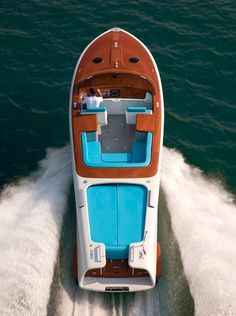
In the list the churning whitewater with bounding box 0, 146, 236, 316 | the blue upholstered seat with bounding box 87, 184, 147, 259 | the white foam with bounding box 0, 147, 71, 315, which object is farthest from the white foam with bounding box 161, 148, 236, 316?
the white foam with bounding box 0, 147, 71, 315

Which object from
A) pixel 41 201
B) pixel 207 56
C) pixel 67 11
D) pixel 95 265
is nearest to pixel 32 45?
pixel 67 11

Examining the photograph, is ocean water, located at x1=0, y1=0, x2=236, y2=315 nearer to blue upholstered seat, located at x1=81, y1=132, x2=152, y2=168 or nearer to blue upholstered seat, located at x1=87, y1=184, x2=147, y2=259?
blue upholstered seat, located at x1=87, y1=184, x2=147, y2=259

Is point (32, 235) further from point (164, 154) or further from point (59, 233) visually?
point (164, 154)

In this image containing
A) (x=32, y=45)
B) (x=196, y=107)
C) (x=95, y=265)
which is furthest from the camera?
(x=32, y=45)

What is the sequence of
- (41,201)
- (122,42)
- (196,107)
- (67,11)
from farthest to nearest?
(67,11), (196,107), (122,42), (41,201)

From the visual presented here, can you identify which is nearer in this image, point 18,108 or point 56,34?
point 18,108

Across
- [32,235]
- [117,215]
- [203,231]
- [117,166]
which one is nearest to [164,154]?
[117,166]

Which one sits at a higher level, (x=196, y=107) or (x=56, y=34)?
(x=56, y=34)

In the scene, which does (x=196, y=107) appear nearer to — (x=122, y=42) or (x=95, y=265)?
(x=122, y=42)
